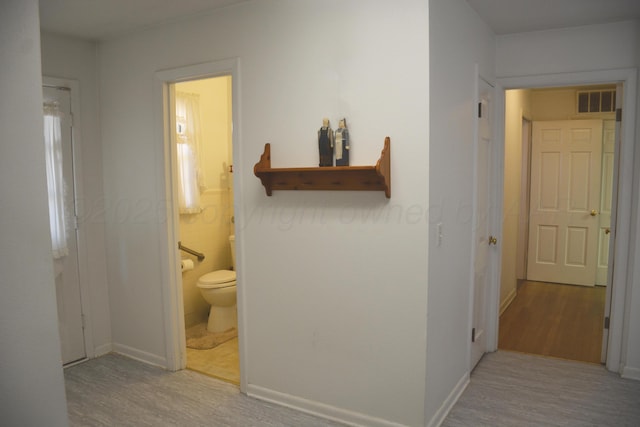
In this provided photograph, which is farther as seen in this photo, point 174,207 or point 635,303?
point 174,207

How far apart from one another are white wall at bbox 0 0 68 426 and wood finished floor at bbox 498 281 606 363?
3.46m

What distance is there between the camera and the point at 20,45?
1.59 m

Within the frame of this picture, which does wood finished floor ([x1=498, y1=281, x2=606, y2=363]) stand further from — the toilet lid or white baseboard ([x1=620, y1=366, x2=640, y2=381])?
the toilet lid

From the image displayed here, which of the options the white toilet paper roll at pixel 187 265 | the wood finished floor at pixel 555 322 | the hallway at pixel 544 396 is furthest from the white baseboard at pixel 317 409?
the wood finished floor at pixel 555 322

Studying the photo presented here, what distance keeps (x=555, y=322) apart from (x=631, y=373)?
1221mm

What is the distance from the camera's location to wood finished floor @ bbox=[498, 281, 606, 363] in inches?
154

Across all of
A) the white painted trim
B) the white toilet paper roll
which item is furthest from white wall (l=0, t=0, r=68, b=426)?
the white toilet paper roll

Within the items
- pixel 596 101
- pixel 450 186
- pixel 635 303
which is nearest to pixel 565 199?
pixel 596 101

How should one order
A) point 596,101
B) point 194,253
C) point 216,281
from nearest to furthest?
1. point 216,281
2. point 194,253
3. point 596,101

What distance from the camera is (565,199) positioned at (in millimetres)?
5820

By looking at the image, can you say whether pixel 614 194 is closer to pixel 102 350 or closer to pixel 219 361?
pixel 219 361

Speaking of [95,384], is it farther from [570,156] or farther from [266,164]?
[570,156]

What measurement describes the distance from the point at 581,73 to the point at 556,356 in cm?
219

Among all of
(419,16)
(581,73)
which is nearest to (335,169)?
(419,16)
